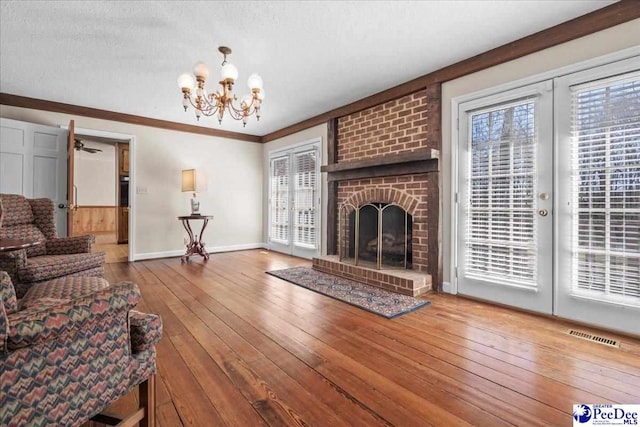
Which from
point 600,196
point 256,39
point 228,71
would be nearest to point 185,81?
point 228,71

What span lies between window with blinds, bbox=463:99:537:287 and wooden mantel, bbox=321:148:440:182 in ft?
1.35

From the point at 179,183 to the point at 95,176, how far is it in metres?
5.71

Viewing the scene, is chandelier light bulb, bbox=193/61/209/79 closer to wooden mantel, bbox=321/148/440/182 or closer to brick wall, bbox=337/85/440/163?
wooden mantel, bbox=321/148/440/182

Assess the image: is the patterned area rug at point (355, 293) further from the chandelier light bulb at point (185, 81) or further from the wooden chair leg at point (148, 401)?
the chandelier light bulb at point (185, 81)

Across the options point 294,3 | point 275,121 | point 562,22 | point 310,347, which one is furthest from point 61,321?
point 275,121

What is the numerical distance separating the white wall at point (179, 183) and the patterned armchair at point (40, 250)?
1.94m

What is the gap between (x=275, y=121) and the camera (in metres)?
5.32

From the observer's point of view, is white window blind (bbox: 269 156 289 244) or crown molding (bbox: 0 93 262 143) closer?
crown molding (bbox: 0 93 262 143)

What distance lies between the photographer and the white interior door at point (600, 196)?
218 cm

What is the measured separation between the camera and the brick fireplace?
10.9 ft

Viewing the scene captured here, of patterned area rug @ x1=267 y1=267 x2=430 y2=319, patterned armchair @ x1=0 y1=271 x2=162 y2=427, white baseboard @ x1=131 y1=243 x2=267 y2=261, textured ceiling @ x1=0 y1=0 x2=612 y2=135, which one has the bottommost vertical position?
patterned area rug @ x1=267 y1=267 x2=430 y2=319

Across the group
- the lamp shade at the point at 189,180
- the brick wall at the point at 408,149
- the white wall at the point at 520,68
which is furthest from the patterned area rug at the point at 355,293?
the lamp shade at the point at 189,180

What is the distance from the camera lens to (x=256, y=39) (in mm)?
2676

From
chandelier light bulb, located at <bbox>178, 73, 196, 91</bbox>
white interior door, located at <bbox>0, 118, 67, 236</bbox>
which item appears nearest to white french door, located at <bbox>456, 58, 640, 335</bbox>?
chandelier light bulb, located at <bbox>178, 73, 196, 91</bbox>
